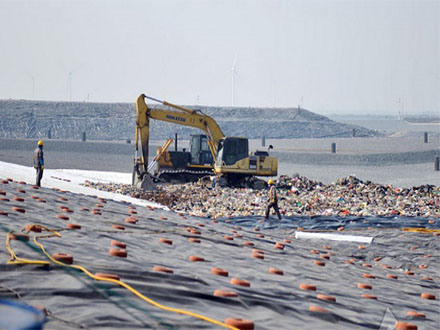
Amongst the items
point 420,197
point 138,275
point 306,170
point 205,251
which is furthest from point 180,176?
point 138,275

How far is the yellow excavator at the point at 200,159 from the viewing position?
27922mm

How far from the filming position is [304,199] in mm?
25688

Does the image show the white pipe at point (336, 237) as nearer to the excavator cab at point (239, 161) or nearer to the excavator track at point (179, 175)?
the excavator cab at point (239, 161)

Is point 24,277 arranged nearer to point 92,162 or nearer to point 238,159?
point 238,159

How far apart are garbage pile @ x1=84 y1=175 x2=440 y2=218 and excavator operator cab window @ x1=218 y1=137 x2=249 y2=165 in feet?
4.55

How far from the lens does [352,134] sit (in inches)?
3361

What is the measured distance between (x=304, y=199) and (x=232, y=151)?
4551 millimetres

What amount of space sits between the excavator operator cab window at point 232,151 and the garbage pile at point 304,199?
1.39m

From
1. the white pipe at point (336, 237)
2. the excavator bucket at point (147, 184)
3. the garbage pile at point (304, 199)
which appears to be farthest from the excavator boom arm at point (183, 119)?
the white pipe at point (336, 237)

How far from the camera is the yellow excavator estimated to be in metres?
27.9

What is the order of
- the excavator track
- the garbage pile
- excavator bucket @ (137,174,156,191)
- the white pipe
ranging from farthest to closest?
1. the excavator track
2. excavator bucket @ (137,174,156,191)
3. the garbage pile
4. the white pipe

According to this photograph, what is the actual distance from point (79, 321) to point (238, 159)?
2410 centimetres

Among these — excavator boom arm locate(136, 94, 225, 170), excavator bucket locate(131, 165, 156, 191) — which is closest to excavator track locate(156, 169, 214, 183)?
excavator boom arm locate(136, 94, 225, 170)

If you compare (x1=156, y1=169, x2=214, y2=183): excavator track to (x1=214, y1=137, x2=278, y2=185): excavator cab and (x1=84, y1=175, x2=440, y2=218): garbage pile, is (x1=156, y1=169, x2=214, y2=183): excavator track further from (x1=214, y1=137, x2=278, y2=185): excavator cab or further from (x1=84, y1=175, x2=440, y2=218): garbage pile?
(x1=214, y1=137, x2=278, y2=185): excavator cab
